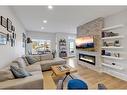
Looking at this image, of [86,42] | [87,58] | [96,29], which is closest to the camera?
[96,29]

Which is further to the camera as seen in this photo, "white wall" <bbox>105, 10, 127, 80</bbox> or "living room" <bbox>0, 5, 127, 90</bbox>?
"white wall" <bbox>105, 10, 127, 80</bbox>

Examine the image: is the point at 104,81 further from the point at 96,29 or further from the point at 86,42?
the point at 86,42

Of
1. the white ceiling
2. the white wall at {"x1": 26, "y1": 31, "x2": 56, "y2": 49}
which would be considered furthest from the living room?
the white wall at {"x1": 26, "y1": 31, "x2": 56, "y2": 49}

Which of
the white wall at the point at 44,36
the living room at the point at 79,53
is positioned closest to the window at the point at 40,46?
the white wall at the point at 44,36

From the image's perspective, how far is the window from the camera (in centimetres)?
1054

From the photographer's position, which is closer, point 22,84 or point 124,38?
point 22,84

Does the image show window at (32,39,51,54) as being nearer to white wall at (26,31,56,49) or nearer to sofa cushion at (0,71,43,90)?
white wall at (26,31,56,49)

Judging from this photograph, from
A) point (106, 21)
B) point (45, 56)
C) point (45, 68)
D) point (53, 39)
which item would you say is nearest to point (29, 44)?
point (53, 39)

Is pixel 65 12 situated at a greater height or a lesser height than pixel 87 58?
greater

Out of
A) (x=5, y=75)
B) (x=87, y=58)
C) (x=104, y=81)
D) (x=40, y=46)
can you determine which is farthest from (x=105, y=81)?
(x=40, y=46)

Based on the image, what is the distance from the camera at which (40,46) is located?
10.8m
